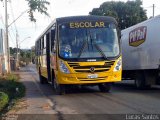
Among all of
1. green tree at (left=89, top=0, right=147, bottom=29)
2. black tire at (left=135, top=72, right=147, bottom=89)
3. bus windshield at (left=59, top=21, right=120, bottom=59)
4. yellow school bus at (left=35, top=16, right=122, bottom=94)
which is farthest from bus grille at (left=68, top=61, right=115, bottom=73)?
green tree at (left=89, top=0, right=147, bottom=29)

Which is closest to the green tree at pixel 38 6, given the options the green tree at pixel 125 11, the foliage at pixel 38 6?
the foliage at pixel 38 6

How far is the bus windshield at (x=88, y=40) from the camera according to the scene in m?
17.4

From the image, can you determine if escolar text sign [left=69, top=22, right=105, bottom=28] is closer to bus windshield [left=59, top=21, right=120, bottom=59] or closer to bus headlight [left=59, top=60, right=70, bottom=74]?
bus windshield [left=59, top=21, right=120, bottom=59]

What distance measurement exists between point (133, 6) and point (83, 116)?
48.6 metres

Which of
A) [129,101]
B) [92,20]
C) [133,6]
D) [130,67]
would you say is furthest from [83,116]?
[133,6]

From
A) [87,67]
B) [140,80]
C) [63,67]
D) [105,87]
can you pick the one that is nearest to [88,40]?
[87,67]

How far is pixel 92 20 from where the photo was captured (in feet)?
59.5

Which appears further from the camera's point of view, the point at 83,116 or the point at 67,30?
the point at 67,30

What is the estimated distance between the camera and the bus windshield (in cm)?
1739

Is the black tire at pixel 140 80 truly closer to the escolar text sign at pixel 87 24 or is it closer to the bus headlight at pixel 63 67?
the escolar text sign at pixel 87 24

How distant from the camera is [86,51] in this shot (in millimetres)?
17453

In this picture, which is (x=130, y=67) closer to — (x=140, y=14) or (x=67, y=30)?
(x=67, y=30)

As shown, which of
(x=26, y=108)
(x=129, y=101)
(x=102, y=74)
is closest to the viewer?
(x=26, y=108)

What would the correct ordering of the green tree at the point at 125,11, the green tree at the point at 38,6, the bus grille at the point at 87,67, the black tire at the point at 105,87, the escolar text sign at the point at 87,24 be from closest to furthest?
1. the green tree at the point at 38,6
2. the bus grille at the point at 87,67
3. the escolar text sign at the point at 87,24
4. the black tire at the point at 105,87
5. the green tree at the point at 125,11
